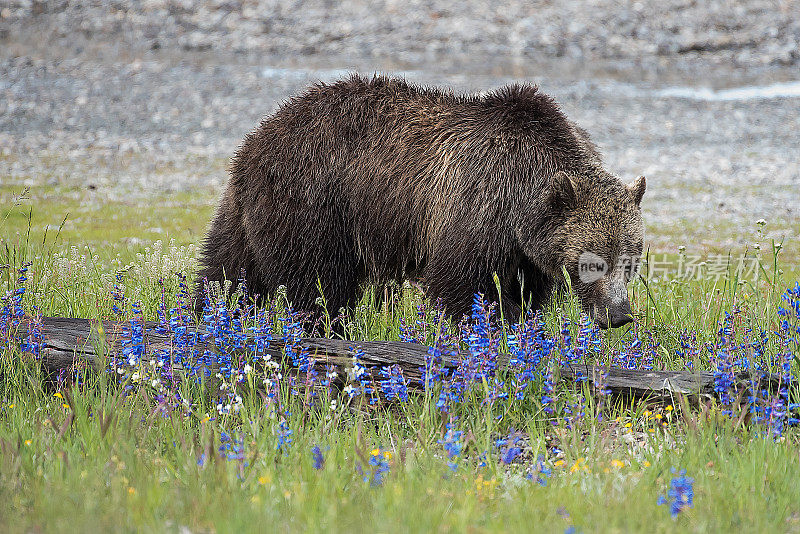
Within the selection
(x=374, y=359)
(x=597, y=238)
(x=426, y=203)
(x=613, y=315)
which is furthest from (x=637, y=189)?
(x=374, y=359)

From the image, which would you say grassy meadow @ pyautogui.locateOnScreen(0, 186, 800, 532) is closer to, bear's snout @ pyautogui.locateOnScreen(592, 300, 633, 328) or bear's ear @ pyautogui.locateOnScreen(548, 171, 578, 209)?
bear's snout @ pyautogui.locateOnScreen(592, 300, 633, 328)

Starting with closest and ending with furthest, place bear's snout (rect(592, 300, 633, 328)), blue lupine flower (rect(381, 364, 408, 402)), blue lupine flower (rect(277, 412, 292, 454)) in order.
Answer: blue lupine flower (rect(277, 412, 292, 454))
blue lupine flower (rect(381, 364, 408, 402))
bear's snout (rect(592, 300, 633, 328))

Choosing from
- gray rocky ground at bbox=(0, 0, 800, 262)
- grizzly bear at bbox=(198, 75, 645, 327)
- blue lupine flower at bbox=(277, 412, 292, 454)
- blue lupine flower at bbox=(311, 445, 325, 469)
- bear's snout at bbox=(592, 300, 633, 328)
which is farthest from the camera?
gray rocky ground at bbox=(0, 0, 800, 262)

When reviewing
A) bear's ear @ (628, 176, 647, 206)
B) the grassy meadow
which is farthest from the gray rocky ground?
the grassy meadow

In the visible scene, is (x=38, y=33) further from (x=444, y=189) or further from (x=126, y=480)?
(x=126, y=480)

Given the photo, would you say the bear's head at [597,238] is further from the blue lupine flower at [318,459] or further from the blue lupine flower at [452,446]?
the blue lupine flower at [318,459]

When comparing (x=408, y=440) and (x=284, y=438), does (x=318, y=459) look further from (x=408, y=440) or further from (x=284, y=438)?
(x=408, y=440)

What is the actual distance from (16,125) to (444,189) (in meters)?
16.1

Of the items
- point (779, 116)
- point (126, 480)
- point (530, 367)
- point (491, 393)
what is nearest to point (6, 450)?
point (126, 480)

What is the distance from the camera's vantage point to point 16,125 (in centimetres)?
1902

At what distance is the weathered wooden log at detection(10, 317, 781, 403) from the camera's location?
424 cm

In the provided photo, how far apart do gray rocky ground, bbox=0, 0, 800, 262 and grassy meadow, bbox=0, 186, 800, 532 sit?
30.8 feet

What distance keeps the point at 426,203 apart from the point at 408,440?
2.14m

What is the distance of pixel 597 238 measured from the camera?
5293 mm
